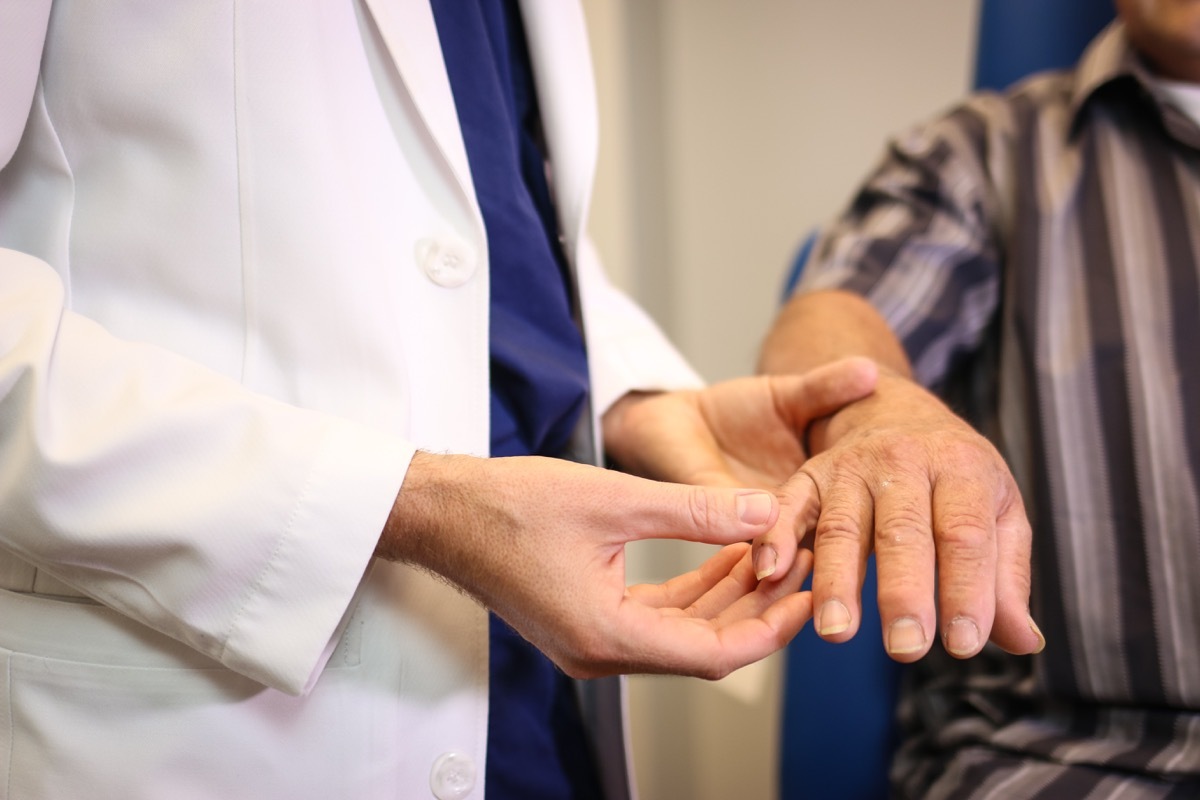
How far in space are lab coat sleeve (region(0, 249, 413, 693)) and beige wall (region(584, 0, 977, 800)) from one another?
2.83 ft

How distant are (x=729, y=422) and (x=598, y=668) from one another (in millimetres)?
318

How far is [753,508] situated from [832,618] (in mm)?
70

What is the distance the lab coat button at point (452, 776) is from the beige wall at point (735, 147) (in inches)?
28.5

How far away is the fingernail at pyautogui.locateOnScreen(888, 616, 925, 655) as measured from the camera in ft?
1.49

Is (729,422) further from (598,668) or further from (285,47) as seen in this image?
(285,47)

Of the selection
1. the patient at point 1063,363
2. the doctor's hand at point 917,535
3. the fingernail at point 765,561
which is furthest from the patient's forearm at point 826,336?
the fingernail at point 765,561

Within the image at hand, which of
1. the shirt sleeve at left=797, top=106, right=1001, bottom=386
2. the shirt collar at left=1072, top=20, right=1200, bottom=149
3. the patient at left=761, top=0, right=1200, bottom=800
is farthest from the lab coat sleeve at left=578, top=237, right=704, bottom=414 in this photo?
the shirt collar at left=1072, top=20, right=1200, bottom=149

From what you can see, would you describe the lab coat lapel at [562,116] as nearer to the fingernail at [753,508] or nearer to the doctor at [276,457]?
the doctor at [276,457]

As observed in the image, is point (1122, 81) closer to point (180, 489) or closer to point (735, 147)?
point (735, 147)

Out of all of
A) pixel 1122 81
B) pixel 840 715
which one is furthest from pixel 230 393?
pixel 1122 81

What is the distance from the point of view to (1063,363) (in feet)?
2.74

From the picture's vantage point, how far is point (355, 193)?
21.2 inches

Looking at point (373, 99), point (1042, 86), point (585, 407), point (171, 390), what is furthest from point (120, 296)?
point (1042, 86)

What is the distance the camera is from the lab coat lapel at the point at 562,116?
70 cm
